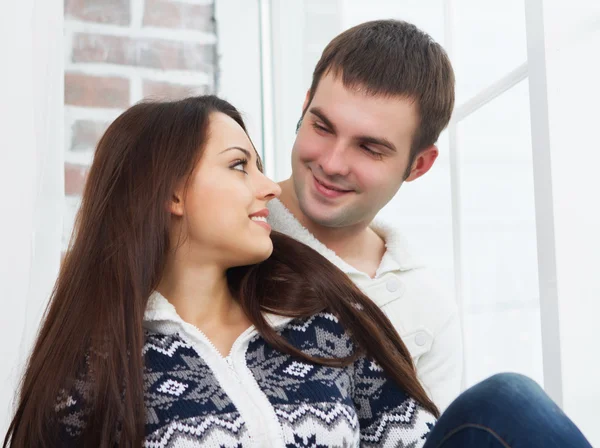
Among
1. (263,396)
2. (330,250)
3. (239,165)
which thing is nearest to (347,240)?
(330,250)

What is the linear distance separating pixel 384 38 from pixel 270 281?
1.50ft

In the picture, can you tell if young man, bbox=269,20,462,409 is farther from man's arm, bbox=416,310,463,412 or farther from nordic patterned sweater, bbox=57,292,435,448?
nordic patterned sweater, bbox=57,292,435,448

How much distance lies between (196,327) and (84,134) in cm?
85

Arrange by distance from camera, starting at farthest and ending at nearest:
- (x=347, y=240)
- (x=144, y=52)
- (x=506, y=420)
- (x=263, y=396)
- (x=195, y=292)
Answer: (x=144, y=52)
(x=347, y=240)
(x=195, y=292)
(x=263, y=396)
(x=506, y=420)

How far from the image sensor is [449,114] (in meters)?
1.40

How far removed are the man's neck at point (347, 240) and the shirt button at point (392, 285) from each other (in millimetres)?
56

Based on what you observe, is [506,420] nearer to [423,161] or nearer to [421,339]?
[421,339]

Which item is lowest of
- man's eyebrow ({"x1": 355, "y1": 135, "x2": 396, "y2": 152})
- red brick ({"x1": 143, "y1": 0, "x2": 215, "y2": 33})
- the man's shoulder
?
the man's shoulder

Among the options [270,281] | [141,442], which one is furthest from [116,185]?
[141,442]

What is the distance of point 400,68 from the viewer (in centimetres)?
132

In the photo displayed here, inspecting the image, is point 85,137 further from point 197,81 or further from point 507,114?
point 507,114

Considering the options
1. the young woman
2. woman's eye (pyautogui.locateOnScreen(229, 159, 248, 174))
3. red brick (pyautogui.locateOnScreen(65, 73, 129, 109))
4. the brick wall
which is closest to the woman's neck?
the young woman

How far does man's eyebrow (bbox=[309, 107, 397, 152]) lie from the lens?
1.30 m

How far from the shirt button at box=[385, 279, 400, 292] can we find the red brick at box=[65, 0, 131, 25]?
1.00m
